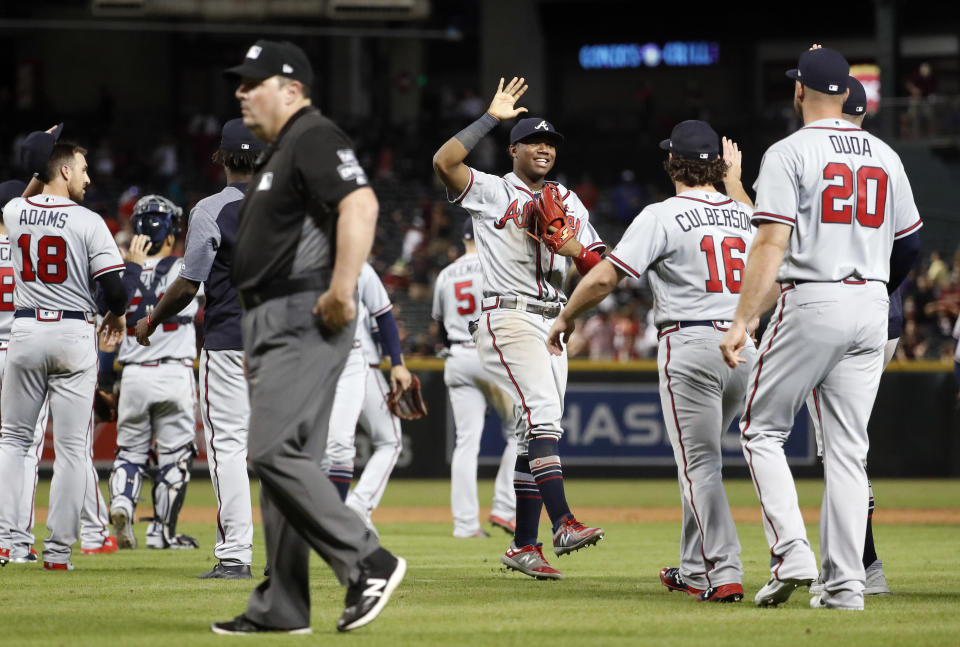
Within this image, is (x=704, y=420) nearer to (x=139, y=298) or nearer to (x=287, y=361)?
(x=287, y=361)

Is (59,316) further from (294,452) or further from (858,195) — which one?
(858,195)

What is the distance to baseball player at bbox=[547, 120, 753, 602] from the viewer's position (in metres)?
6.30

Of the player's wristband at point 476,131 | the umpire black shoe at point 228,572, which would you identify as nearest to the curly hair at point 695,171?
the player's wristband at point 476,131

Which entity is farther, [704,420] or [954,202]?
[954,202]

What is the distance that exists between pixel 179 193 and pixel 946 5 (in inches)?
767

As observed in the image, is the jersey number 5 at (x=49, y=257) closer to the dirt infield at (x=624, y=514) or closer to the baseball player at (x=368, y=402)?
the baseball player at (x=368, y=402)

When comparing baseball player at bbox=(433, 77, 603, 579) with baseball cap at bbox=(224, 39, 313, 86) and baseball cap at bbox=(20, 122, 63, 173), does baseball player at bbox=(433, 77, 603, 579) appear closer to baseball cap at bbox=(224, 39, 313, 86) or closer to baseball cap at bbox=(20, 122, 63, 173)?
baseball cap at bbox=(224, 39, 313, 86)

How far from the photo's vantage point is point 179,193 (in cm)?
2577

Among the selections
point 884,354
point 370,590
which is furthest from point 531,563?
point 370,590

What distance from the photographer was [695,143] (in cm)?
662

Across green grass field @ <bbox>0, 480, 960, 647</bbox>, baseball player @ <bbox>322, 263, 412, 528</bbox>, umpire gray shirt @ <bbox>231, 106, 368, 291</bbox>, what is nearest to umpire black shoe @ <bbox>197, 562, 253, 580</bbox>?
green grass field @ <bbox>0, 480, 960, 647</bbox>

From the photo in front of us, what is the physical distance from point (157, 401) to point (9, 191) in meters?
1.83

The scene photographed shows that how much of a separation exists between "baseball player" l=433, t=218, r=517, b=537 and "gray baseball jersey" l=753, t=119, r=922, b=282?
5.60 meters

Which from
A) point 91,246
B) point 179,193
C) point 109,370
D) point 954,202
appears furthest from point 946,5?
point 91,246
